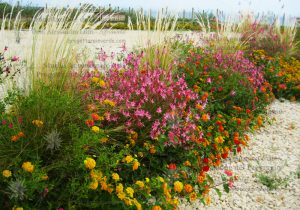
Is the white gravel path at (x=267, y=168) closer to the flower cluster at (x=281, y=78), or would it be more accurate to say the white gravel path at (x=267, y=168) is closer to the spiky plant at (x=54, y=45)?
the flower cluster at (x=281, y=78)

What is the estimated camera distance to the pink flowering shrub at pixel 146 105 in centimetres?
289

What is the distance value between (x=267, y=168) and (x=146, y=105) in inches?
55.2

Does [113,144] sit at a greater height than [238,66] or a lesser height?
lesser

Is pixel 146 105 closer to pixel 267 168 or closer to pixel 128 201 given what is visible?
pixel 128 201

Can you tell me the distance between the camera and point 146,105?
3.15 m

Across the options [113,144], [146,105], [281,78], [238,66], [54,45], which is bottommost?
[113,144]

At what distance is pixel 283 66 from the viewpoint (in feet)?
22.2

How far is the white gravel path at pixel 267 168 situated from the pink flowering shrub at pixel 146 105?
59 cm

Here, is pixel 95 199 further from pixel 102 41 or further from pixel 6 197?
pixel 102 41

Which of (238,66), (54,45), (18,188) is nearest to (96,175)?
(18,188)

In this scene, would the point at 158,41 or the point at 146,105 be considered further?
the point at 158,41

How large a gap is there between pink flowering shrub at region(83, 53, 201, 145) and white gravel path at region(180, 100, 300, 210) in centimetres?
59

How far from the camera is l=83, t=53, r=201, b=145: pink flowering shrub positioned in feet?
9.48

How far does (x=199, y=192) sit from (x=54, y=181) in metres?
1.16
